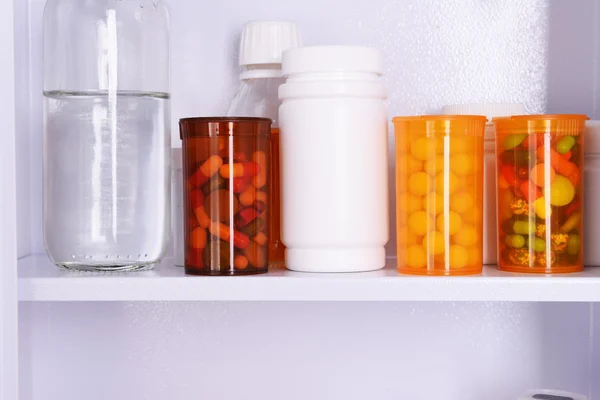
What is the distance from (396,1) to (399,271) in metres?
0.34

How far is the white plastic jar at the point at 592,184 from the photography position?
81 centimetres

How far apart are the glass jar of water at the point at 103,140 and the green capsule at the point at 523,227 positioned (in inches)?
12.5

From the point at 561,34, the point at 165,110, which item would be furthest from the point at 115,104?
the point at 561,34

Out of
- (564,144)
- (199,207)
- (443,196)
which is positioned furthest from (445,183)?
(199,207)

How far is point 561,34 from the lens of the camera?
95 cm

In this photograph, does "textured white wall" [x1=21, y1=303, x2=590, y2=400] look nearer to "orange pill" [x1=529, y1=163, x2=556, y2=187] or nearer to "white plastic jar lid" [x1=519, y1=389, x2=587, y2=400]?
"white plastic jar lid" [x1=519, y1=389, x2=587, y2=400]

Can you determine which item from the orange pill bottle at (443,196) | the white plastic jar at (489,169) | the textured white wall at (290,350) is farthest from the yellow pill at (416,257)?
the textured white wall at (290,350)

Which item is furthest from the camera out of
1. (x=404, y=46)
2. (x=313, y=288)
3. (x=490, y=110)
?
(x=404, y=46)

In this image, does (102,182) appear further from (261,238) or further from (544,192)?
(544,192)

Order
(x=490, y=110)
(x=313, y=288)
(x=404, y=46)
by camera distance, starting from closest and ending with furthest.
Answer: (x=313, y=288), (x=490, y=110), (x=404, y=46)

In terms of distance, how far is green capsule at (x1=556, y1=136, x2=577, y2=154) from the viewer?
76cm

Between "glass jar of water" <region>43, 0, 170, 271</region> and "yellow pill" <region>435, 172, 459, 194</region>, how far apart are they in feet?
0.82

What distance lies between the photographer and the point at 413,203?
76 centimetres

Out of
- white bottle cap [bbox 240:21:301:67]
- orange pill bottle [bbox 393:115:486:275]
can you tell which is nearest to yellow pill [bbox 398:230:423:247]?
orange pill bottle [bbox 393:115:486:275]
